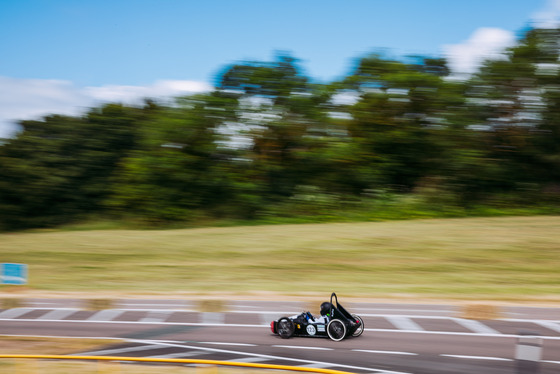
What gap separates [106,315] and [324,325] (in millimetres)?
6892

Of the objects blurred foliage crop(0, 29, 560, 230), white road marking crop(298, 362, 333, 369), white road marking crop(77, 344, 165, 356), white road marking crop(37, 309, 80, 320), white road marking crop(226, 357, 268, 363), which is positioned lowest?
white road marking crop(77, 344, 165, 356)

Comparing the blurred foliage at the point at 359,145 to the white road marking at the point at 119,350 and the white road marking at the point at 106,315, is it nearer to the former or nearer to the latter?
the white road marking at the point at 106,315

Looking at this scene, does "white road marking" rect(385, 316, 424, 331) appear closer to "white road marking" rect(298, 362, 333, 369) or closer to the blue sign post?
"white road marking" rect(298, 362, 333, 369)

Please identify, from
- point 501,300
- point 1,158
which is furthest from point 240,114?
point 501,300

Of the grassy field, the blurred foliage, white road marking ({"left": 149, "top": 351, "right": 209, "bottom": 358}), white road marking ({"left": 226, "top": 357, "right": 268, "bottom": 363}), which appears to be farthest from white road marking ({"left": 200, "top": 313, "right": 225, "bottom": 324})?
the blurred foliage

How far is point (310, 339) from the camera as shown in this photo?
38.5ft

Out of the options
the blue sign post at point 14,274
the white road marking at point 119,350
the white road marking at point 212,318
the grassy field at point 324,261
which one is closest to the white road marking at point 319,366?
the white road marking at point 119,350

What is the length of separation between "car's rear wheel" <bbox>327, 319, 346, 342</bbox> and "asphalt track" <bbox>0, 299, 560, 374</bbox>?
0.45ft

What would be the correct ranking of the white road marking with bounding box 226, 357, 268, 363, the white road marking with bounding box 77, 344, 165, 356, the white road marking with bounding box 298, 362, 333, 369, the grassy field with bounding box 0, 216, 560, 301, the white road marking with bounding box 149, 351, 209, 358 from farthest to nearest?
the grassy field with bounding box 0, 216, 560, 301, the white road marking with bounding box 77, 344, 165, 356, the white road marking with bounding box 149, 351, 209, 358, the white road marking with bounding box 226, 357, 268, 363, the white road marking with bounding box 298, 362, 333, 369

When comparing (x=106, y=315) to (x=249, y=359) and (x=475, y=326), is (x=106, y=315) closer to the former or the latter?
(x=249, y=359)

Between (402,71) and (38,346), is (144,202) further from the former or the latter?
(38,346)

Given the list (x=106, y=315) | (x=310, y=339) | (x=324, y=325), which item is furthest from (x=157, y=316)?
(x=324, y=325)

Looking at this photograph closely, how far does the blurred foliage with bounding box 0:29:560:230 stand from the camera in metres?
37.5

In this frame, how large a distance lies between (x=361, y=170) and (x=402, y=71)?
810 cm
